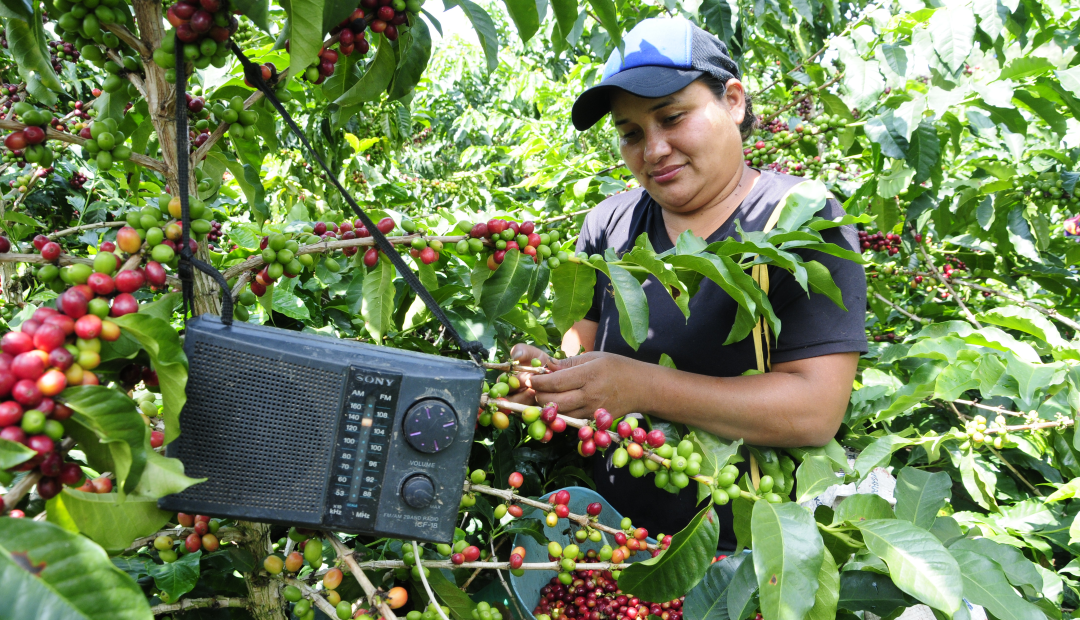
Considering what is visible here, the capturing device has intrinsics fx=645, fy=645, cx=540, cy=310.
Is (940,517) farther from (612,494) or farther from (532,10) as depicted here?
(532,10)

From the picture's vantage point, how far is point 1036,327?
6.01ft

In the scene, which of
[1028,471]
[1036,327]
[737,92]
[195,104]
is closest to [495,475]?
[195,104]

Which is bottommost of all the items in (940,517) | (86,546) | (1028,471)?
(1028,471)

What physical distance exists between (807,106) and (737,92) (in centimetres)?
216

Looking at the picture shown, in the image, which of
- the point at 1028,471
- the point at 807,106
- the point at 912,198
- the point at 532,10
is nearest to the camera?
the point at 532,10

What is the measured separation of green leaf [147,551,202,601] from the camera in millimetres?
1062

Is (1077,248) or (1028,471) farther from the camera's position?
(1028,471)

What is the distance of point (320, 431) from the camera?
2.60ft

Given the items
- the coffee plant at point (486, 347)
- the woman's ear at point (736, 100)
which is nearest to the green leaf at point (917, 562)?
the coffee plant at point (486, 347)

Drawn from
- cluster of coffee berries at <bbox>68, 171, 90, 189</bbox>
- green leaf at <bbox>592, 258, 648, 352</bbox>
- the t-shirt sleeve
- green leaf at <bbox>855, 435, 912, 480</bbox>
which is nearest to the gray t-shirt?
the t-shirt sleeve

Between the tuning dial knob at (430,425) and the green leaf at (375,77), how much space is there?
597 millimetres

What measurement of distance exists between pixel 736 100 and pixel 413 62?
1096 mm

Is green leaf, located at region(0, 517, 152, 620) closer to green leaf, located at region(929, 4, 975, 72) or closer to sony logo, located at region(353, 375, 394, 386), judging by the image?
sony logo, located at region(353, 375, 394, 386)

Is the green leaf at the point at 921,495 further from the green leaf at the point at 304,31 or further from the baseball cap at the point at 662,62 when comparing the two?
the green leaf at the point at 304,31
